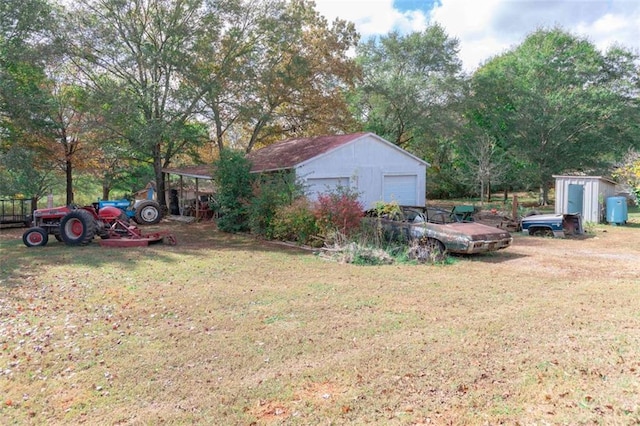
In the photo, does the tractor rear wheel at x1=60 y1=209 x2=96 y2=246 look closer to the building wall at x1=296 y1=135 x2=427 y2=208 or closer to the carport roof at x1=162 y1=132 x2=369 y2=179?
the carport roof at x1=162 y1=132 x2=369 y2=179

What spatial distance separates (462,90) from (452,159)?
283 inches

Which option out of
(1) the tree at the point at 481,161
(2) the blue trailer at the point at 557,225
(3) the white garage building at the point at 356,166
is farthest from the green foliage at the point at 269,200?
(1) the tree at the point at 481,161

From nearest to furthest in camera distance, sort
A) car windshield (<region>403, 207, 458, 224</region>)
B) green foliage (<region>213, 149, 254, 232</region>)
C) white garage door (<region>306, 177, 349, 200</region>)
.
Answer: car windshield (<region>403, 207, 458, 224</region>)
green foliage (<region>213, 149, 254, 232</region>)
white garage door (<region>306, 177, 349, 200</region>)

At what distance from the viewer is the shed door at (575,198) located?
16.8m

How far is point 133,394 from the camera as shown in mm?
3795

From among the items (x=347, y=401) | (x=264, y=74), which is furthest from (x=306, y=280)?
(x=264, y=74)

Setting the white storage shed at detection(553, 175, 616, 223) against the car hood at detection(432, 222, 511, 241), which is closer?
the car hood at detection(432, 222, 511, 241)

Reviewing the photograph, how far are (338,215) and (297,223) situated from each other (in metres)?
1.32

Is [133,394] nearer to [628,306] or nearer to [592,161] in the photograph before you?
[628,306]

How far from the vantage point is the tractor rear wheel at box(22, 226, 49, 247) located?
1173cm

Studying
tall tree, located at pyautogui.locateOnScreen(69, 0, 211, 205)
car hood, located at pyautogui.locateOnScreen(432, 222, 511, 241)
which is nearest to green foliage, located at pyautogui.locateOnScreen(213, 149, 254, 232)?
tall tree, located at pyautogui.locateOnScreen(69, 0, 211, 205)

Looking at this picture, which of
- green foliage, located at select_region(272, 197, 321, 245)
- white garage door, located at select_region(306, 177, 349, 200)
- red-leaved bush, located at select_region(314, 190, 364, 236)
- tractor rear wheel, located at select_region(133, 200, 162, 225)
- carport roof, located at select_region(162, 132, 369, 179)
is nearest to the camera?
red-leaved bush, located at select_region(314, 190, 364, 236)

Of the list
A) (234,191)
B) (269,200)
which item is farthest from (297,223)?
(234,191)

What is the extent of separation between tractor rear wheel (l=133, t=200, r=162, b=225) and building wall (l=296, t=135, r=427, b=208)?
621 centimetres
